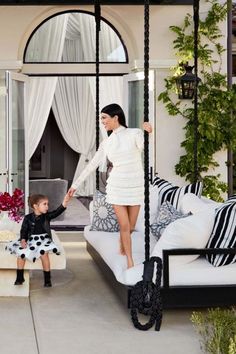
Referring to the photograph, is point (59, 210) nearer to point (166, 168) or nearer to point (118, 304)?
point (118, 304)

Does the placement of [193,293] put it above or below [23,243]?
below

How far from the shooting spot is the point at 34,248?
5836 millimetres

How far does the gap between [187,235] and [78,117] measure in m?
10.7

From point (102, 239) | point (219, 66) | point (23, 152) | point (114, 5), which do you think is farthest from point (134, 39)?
point (102, 239)

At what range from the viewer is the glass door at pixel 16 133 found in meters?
9.56

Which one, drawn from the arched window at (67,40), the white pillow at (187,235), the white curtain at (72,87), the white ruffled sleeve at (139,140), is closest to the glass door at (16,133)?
the arched window at (67,40)

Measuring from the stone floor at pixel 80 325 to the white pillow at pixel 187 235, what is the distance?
0.48 m

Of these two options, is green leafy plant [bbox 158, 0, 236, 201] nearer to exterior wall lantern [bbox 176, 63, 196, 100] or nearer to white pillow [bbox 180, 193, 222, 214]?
exterior wall lantern [bbox 176, 63, 196, 100]

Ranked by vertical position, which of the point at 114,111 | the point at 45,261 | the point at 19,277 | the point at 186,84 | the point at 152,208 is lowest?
the point at 19,277

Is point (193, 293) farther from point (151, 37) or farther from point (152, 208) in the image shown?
point (151, 37)

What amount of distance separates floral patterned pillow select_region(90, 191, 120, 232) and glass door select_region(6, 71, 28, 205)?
2.46 meters

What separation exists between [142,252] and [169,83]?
4735 millimetres

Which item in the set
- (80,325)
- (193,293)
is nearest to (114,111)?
(193,293)

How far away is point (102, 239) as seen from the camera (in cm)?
681
